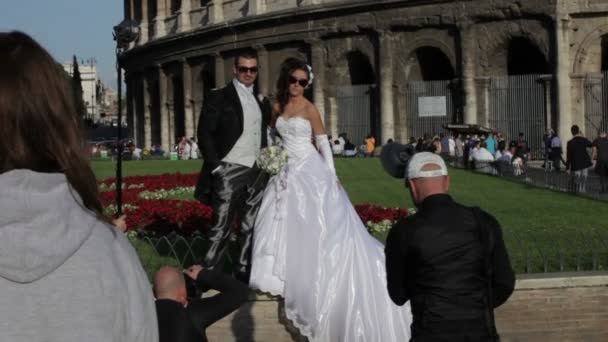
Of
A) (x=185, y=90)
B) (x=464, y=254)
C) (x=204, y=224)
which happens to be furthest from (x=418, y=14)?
(x=464, y=254)

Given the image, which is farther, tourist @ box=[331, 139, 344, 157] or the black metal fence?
tourist @ box=[331, 139, 344, 157]

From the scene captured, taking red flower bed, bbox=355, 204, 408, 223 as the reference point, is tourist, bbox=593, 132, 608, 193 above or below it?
above

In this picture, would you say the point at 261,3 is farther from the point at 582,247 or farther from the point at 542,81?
the point at 582,247

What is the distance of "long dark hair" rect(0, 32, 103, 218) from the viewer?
89.9 inches

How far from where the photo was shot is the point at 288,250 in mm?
8625

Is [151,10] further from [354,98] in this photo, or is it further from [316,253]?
[316,253]

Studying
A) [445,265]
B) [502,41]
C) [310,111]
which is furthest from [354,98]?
[445,265]

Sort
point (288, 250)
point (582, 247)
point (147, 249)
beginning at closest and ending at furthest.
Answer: point (288, 250) → point (582, 247) → point (147, 249)

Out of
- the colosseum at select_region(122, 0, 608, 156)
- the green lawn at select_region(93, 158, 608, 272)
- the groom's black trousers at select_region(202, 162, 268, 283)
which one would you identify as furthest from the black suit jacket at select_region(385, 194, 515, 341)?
the colosseum at select_region(122, 0, 608, 156)

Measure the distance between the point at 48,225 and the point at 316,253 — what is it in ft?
20.6

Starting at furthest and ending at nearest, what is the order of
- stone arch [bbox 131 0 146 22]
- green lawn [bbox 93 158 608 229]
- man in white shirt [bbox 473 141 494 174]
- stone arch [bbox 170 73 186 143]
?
stone arch [bbox 131 0 146 22] → stone arch [bbox 170 73 186 143] → man in white shirt [bbox 473 141 494 174] → green lawn [bbox 93 158 608 229]

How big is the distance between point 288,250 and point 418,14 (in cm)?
3021

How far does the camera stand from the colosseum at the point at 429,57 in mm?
34719

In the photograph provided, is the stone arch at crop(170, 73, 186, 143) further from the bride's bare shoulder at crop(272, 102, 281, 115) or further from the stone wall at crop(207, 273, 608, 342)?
the stone wall at crop(207, 273, 608, 342)
